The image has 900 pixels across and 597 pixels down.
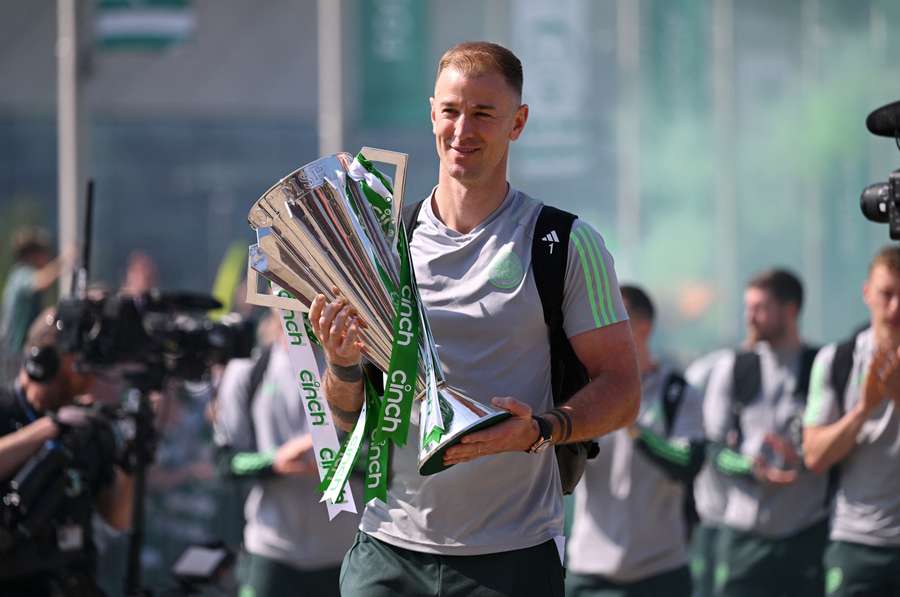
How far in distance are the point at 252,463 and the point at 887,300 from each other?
300cm

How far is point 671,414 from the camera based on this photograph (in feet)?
25.0

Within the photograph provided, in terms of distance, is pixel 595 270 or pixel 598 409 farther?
pixel 595 270

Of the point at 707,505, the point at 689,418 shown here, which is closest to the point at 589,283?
the point at 689,418

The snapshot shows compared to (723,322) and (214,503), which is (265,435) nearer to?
(214,503)

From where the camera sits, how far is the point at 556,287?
3.96 m

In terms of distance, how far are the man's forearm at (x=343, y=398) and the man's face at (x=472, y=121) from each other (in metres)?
0.59

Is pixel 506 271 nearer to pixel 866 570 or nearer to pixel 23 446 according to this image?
pixel 23 446

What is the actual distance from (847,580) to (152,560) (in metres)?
6.67

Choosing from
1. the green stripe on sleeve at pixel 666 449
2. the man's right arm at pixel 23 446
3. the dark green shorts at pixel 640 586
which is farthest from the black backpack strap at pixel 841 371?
the man's right arm at pixel 23 446

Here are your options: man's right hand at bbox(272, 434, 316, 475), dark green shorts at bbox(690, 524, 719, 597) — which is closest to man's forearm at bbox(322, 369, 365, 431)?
man's right hand at bbox(272, 434, 316, 475)

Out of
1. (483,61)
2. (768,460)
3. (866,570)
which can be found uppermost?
(483,61)

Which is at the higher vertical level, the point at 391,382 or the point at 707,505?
the point at 391,382

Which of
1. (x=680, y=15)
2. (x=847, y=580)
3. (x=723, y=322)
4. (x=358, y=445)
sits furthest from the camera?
(x=680, y=15)

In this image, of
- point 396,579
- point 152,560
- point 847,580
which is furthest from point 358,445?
point 152,560
